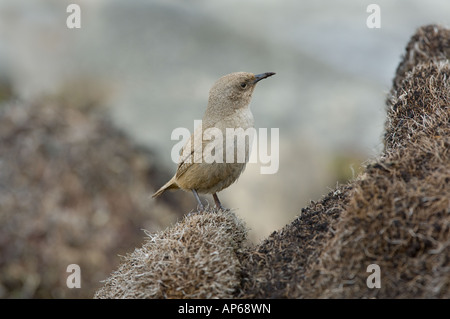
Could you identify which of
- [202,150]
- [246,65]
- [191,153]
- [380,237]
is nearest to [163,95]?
[246,65]

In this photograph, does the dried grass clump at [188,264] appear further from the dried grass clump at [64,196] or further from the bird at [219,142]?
the dried grass clump at [64,196]

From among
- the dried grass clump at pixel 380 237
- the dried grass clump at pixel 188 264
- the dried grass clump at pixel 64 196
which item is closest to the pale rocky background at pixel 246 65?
the dried grass clump at pixel 64 196

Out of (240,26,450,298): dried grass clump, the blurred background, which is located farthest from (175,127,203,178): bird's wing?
the blurred background

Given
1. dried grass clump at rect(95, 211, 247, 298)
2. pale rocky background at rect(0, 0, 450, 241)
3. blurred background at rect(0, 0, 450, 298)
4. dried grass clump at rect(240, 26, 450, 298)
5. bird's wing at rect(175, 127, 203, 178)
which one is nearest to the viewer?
dried grass clump at rect(240, 26, 450, 298)

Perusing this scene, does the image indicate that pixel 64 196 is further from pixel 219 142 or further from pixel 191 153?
pixel 219 142

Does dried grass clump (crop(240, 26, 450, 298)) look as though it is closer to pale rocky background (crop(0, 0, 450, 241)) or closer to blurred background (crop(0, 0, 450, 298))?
blurred background (crop(0, 0, 450, 298))

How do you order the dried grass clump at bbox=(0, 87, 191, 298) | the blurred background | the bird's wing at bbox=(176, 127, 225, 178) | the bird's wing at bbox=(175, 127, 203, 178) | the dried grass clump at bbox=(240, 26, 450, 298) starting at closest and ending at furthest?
the dried grass clump at bbox=(240, 26, 450, 298) < the bird's wing at bbox=(176, 127, 225, 178) < the bird's wing at bbox=(175, 127, 203, 178) < the dried grass clump at bbox=(0, 87, 191, 298) < the blurred background

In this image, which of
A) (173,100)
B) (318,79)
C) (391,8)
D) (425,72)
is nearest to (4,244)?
(173,100)

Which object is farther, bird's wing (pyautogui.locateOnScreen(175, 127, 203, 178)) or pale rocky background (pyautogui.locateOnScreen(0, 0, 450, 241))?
pale rocky background (pyautogui.locateOnScreen(0, 0, 450, 241))
